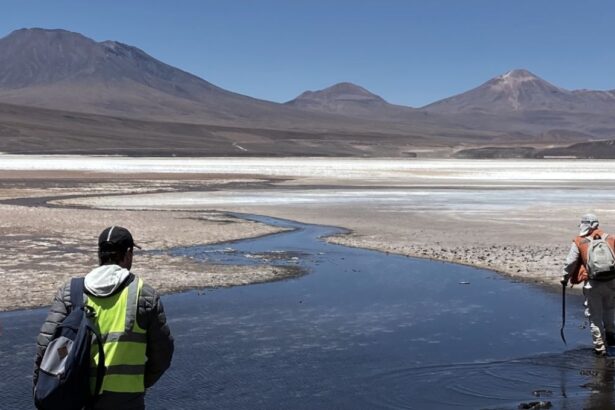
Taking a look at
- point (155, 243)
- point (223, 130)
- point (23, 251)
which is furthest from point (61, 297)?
point (223, 130)

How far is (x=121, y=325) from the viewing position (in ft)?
13.7

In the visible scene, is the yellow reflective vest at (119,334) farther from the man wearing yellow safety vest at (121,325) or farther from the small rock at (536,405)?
the small rock at (536,405)

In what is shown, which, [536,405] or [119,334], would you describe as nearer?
[119,334]

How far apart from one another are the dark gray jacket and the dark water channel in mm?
2960

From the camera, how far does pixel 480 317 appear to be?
11234 mm

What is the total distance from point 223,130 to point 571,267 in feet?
520

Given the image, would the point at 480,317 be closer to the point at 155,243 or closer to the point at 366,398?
the point at 366,398

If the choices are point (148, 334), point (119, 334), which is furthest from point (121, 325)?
point (148, 334)

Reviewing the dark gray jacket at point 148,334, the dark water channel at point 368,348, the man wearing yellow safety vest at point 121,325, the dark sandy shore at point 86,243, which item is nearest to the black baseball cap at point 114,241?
the man wearing yellow safety vest at point 121,325

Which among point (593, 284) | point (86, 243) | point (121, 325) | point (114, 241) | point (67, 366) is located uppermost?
point (114, 241)

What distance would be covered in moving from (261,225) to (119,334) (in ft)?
64.3

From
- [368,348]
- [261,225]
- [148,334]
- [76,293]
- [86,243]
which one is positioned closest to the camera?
[76,293]

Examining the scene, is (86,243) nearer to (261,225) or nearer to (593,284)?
(261,225)

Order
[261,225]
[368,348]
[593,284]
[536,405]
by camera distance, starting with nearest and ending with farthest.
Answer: [536,405], [593,284], [368,348], [261,225]
